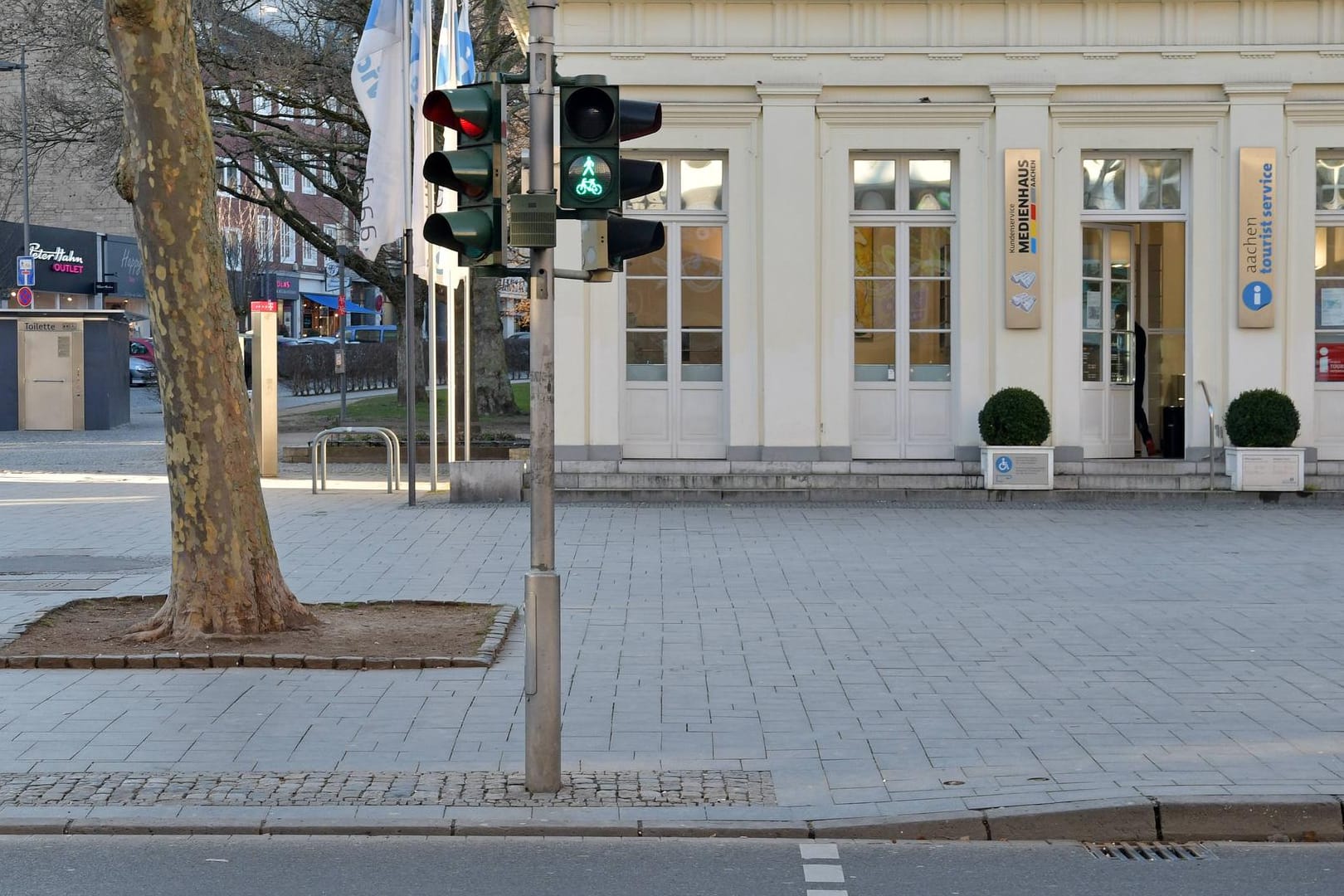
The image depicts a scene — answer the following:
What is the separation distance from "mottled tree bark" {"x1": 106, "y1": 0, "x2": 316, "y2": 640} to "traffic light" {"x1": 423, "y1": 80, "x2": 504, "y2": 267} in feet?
11.6

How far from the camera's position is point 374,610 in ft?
37.0

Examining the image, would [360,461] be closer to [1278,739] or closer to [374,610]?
[374,610]

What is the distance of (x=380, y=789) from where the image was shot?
6969mm

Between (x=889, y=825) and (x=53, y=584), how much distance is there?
817 centimetres

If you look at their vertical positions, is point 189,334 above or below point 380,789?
above

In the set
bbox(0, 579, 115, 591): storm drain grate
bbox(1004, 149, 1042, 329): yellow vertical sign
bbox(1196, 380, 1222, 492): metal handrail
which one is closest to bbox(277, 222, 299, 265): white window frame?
bbox(1004, 149, 1042, 329): yellow vertical sign

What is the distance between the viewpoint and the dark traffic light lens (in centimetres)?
672

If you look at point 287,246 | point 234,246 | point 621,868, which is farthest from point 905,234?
point 287,246

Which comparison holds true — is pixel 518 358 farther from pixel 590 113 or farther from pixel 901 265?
pixel 590 113

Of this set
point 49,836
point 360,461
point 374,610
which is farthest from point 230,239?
point 49,836

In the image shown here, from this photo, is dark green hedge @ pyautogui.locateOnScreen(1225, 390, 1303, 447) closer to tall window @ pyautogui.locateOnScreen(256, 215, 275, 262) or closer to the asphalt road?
the asphalt road

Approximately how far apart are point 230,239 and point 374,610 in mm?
57408

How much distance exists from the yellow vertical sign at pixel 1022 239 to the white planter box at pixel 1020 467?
4.66ft

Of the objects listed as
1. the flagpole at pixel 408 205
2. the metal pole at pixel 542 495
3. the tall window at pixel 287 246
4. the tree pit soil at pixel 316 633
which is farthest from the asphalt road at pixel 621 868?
the tall window at pixel 287 246
